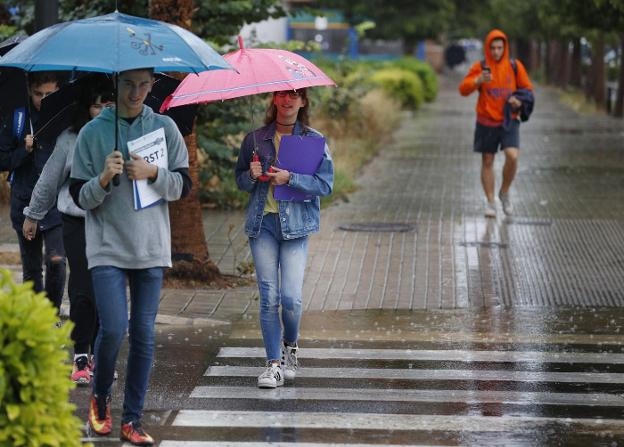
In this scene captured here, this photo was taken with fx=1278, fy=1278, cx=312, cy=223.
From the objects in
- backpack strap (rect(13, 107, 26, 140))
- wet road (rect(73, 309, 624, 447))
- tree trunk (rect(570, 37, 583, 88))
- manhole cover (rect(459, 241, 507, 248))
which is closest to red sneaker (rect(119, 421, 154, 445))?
wet road (rect(73, 309, 624, 447))

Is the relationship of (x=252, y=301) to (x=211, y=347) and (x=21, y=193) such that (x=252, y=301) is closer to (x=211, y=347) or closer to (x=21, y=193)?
(x=211, y=347)

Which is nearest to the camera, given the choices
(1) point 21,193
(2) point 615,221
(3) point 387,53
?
(1) point 21,193

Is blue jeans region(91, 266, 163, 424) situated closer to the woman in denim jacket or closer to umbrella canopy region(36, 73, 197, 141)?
umbrella canopy region(36, 73, 197, 141)

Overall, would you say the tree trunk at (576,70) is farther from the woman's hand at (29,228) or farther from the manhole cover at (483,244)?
the woman's hand at (29,228)

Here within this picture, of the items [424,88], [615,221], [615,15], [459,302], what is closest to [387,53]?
[424,88]

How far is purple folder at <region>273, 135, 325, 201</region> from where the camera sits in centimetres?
752

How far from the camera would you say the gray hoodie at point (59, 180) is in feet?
22.8

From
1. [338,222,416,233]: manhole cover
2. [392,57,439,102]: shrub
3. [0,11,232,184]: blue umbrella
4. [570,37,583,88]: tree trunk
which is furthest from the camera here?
[570,37,583,88]: tree trunk

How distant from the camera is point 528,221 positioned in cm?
1470

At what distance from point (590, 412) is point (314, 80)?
248cm

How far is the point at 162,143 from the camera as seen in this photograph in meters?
6.25

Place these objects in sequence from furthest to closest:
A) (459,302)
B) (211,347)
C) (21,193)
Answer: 1. (459,302)
2. (211,347)
3. (21,193)

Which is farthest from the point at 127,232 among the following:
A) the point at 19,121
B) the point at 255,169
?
the point at 19,121

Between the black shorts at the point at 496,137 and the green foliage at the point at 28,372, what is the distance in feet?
34.2
